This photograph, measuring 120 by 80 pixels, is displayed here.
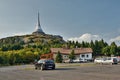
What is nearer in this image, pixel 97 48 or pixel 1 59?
pixel 1 59

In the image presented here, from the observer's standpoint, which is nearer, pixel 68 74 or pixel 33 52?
pixel 68 74

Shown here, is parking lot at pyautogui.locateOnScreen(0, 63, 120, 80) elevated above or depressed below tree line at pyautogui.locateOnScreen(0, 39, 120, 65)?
below

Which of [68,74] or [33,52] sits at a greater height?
[33,52]

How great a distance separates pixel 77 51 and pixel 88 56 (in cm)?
519

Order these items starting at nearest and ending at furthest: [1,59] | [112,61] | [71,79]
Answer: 1. [71,79]
2. [112,61]
3. [1,59]

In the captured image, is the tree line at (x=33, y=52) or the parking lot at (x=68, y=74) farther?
the tree line at (x=33, y=52)

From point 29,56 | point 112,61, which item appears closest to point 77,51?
point 29,56

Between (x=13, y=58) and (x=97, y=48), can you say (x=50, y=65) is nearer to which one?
(x=13, y=58)

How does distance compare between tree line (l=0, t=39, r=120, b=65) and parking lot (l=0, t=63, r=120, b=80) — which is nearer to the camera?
parking lot (l=0, t=63, r=120, b=80)

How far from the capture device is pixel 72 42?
162 m

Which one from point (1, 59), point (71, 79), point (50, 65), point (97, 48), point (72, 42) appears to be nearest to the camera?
point (71, 79)

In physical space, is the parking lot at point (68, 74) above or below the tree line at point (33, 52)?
below

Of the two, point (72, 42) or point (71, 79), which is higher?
point (72, 42)

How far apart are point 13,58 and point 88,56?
1515 inches
